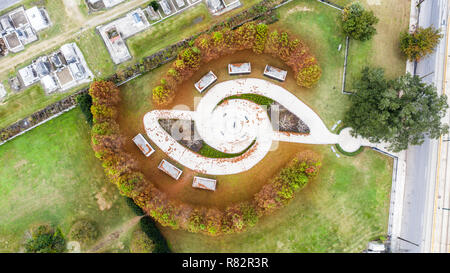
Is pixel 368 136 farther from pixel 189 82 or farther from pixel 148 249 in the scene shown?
pixel 148 249

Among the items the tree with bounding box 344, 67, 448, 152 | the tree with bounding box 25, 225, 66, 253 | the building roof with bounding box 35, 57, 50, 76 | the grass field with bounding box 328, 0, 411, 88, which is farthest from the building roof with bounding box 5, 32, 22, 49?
the tree with bounding box 344, 67, 448, 152

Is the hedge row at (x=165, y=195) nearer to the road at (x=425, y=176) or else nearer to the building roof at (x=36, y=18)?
the building roof at (x=36, y=18)

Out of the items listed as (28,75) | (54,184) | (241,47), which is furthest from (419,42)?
(28,75)

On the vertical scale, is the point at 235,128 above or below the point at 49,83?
below

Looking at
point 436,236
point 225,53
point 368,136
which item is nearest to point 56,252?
→ point 225,53

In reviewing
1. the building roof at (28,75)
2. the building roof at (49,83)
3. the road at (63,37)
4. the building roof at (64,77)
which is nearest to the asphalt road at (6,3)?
the road at (63,37)

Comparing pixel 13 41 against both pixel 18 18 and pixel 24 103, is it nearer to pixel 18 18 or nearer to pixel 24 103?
pixel 18 18
